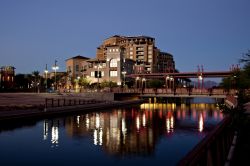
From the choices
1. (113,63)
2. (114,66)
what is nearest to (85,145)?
(114,66)

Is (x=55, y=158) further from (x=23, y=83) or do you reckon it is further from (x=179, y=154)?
(x=23, y=83)

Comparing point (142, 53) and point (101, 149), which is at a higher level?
point (142, 53)

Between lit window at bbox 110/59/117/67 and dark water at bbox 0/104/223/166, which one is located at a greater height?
lit window at bbox 110/59/117/67

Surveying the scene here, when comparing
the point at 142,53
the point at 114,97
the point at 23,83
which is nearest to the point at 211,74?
the point at 114,97

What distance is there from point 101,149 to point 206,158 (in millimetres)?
14886

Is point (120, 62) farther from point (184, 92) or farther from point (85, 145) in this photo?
point (85, 145)

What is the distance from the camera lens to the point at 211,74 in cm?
10594

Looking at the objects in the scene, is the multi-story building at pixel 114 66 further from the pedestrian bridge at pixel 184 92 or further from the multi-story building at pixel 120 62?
the pedestrian bridge at pixel 184 92

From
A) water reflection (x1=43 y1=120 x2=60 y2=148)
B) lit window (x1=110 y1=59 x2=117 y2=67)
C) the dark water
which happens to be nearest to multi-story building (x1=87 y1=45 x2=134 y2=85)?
lit window (x1=110 y1=59 x2=117 y2=67)

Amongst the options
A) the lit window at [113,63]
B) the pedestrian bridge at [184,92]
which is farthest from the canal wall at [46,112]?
the lit window at [113,63]

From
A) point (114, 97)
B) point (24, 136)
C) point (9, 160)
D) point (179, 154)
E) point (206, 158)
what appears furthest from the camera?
point (114, 97)

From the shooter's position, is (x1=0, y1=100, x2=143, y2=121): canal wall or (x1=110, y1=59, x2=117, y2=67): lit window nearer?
(x1=0, y1=100, x2=143, y2=121): canal wall

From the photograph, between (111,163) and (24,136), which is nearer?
(111,163)

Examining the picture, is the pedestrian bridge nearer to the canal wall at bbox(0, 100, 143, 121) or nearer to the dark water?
the canal wall at bbox(0, 100, 143, 121)
